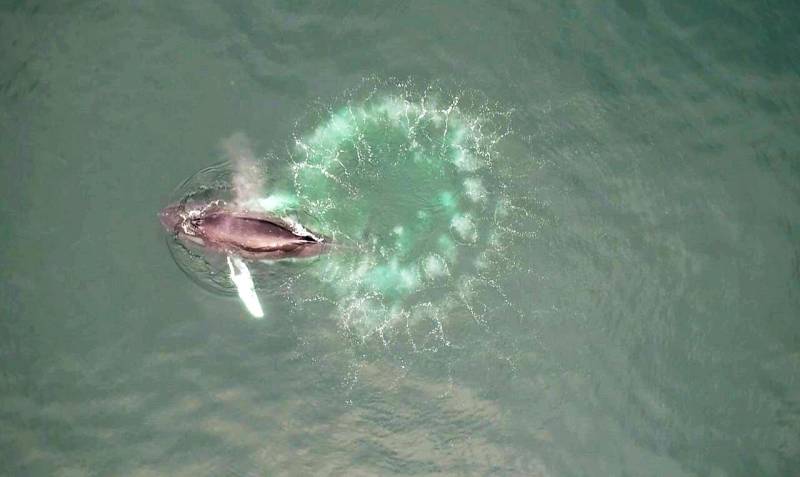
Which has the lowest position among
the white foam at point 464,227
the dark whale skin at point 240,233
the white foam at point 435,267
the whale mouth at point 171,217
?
the white foam at point 435,267

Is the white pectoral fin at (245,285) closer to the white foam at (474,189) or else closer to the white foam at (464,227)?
the white foam at (464,227)

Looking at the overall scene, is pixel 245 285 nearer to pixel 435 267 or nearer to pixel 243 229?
pixel 243 229

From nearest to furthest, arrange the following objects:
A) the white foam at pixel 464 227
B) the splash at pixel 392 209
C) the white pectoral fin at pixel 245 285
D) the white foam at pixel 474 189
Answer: the white pectoral fin at pixel 245 285 → the splash at pixel 392 209 → the white foam at pixel 464 227 → the white foam at pixel 474 189

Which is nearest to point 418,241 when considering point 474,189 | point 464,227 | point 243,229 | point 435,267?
point 435,267

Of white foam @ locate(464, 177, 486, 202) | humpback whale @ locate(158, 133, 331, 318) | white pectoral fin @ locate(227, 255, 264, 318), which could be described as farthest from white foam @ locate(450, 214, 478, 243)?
white pectoral fin @ locate(227, 255, 264, 318)

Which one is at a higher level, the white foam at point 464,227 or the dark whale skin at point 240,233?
the dark whale skin at point 240,233

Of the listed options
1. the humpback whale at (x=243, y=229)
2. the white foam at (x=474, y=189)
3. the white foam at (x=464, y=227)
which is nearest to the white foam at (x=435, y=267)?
the white foam at (x=464, y=227)
